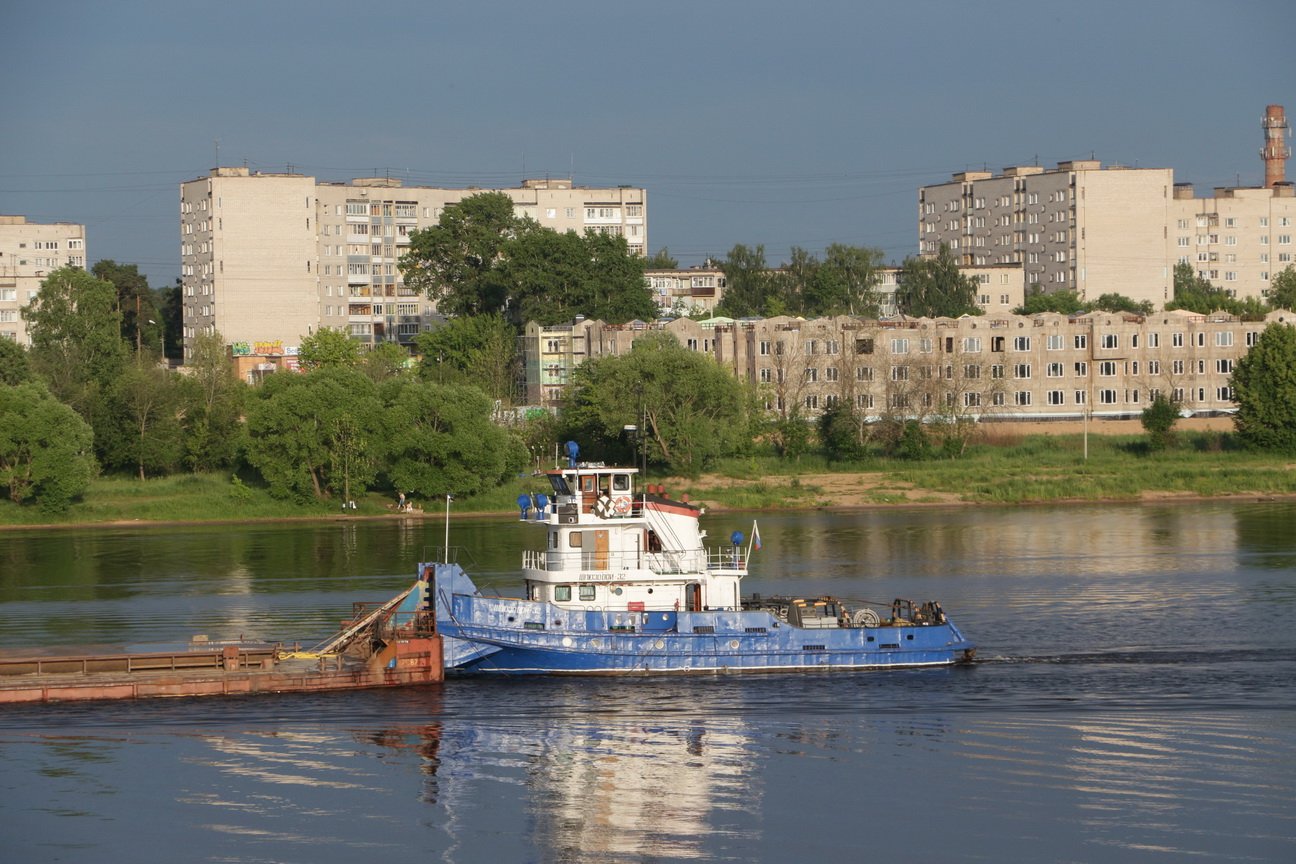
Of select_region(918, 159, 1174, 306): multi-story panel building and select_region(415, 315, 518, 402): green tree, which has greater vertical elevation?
select_region(918, 159, 1174, 306): multi-story panel building

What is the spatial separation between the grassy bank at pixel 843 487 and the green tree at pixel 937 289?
186ft

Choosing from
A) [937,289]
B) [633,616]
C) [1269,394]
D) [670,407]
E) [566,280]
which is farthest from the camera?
[937,289]

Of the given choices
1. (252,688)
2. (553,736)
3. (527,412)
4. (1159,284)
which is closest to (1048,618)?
(553,736)

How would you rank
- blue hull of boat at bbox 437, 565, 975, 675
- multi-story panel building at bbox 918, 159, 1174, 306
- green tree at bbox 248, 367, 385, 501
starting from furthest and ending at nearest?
1. multi-story panel building at bbox 918, 159, 1174, 306
2. green tree at bbox 248, 367, 385, 501
3. blue hull of boat at bbox 437, 565, 975, 675

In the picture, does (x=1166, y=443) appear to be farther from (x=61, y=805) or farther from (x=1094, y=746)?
(x=61, y=805)

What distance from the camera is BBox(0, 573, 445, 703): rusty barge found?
37.2 meters

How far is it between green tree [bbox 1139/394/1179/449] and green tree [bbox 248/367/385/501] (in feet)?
137

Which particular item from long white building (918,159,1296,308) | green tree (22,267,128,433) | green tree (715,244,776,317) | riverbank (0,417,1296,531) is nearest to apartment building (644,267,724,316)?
green tree (715,244,776,317)

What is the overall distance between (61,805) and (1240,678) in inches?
1008

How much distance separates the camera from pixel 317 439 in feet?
270

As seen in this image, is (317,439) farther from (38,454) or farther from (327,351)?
(327,351)

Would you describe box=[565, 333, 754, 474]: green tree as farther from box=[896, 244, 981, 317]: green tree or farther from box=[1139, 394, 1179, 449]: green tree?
box=[896, 244, 981, 317]: green tree

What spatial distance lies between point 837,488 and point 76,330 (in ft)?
170

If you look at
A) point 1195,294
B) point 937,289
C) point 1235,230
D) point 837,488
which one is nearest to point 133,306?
point 937,289
